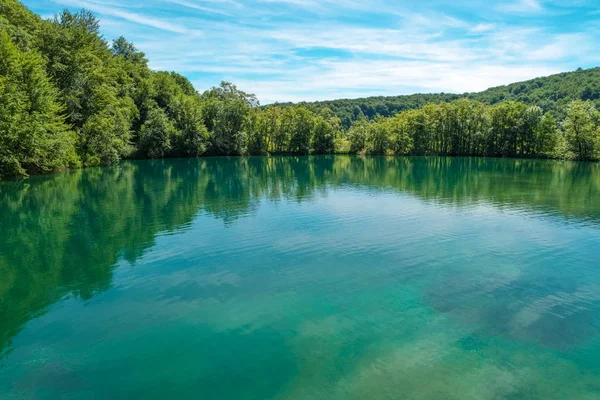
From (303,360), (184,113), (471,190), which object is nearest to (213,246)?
(303,360)

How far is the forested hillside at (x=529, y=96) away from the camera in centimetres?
11519

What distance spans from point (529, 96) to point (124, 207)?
143815 millimetres

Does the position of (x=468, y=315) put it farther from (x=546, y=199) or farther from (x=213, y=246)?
(x=546, y=199)

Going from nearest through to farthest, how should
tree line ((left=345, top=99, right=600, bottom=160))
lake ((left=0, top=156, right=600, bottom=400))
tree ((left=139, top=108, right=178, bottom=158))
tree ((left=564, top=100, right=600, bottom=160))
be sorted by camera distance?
lake ((left=0, top=156, right=600, bottom=400)), tree ((left=564, top=100, right=600, bottom=160)), tree line ((left=345, top=99, right=600, bottom=160)), tree ((left=139, top=108, right=178, bottom=158))

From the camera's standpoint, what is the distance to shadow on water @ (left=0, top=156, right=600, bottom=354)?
14.4m

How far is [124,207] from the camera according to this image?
2780 cm

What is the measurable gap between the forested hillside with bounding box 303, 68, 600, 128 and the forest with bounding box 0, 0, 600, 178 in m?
0.65

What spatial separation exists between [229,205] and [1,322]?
18.7m

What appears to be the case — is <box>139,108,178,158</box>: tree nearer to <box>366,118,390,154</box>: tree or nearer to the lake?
<box>366,118,390,154</box>: tree

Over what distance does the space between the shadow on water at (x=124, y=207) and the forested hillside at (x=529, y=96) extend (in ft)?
224

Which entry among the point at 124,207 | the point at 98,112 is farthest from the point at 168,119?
the point at 124,207

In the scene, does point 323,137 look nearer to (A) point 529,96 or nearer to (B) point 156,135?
(B) point 156,135

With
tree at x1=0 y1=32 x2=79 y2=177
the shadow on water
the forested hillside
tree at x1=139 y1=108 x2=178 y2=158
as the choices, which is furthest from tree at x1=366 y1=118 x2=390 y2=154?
tree at x1=0 y1=32 x2=79 y2=177

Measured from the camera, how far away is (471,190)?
36.8 meters
